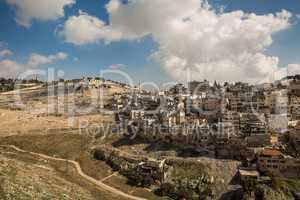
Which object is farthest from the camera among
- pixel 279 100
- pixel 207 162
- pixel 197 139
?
pixel 279 100

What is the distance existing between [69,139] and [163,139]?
21.0m

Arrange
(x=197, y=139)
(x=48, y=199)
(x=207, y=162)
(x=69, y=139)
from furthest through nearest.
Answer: (x=69, y=139), (x=197, y=139), (x=207, y=162), (x=48, y=199)

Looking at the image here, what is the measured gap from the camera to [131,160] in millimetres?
55969

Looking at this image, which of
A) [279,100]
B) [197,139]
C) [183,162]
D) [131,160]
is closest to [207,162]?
[183,162]

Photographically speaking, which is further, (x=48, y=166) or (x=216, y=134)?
(x=216, y=134)

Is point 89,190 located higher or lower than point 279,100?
lower

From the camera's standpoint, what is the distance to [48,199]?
1111 inches

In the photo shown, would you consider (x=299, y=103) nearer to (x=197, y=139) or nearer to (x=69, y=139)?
(x=197, y=139)

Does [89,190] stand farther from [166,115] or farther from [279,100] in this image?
[279,100]

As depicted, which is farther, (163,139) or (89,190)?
(163,139)

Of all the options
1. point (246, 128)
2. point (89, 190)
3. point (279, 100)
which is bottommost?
point (89, 190)

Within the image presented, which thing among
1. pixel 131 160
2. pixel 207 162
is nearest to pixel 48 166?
pixel 131 160

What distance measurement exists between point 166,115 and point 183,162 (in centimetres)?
2181

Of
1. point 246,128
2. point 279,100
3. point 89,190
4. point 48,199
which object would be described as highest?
point 279,100
